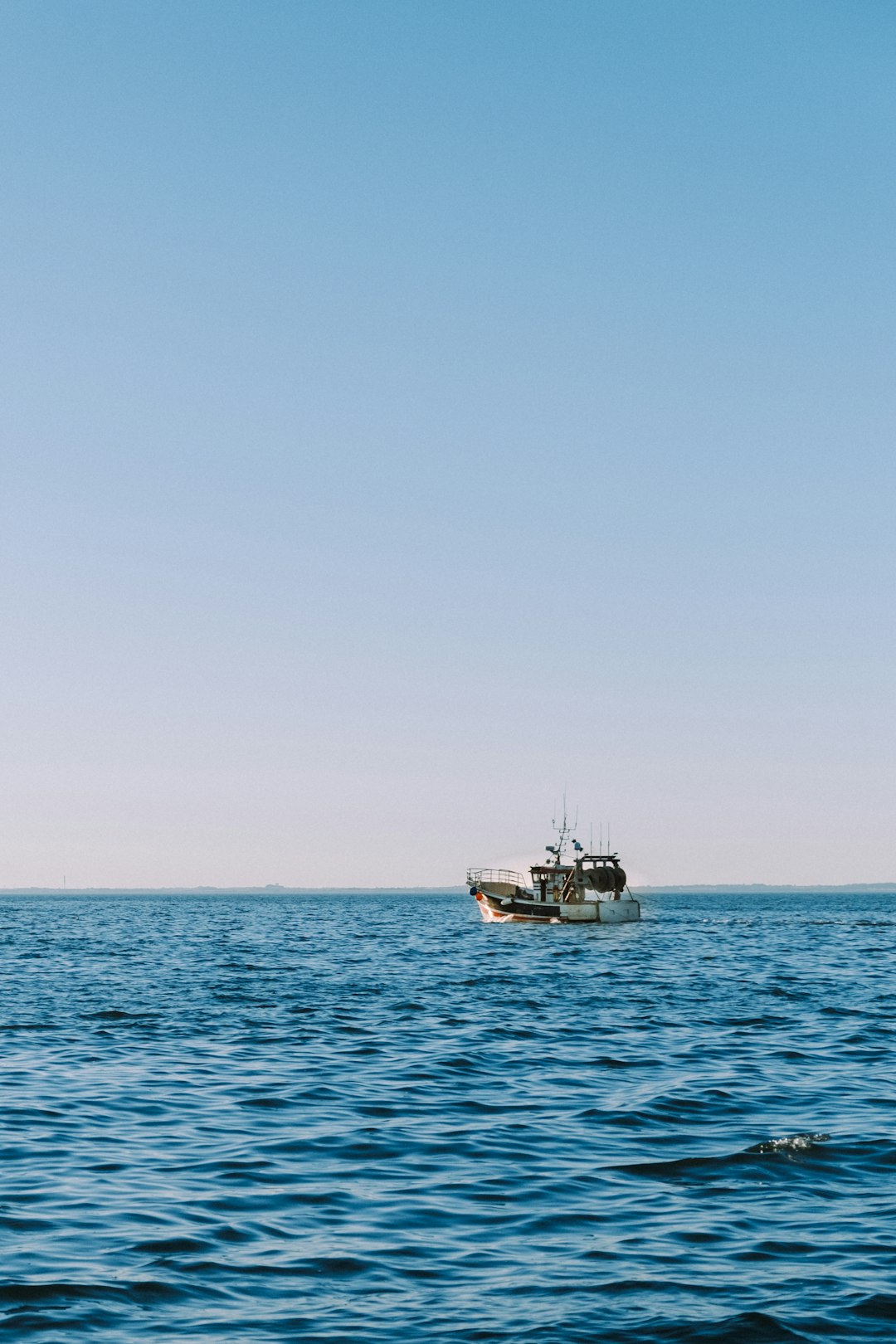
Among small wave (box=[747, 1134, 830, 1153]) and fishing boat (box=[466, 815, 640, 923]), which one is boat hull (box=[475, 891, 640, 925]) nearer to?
fishing boat (box=[466, 815, 640, 923])

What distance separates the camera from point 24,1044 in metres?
26.7

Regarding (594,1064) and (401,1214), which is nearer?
(401,1214)

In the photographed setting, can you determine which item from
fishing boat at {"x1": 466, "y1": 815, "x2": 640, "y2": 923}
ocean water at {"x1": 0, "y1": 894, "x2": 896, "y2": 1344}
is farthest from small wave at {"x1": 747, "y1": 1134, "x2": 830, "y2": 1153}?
fishing boat at {"x1": 466, "y1": 815, "x2": 640, "y2": 923}

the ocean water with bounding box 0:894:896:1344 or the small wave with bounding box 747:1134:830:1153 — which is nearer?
the ocean water with bounding box 0:894:896:1344

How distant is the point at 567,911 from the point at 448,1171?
73.6 meters

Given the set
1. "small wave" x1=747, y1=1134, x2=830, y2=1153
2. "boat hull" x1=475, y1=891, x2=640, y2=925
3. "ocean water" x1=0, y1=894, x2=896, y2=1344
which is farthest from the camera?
"boat hull" x1=475, y1=891, x2=640, y2=925

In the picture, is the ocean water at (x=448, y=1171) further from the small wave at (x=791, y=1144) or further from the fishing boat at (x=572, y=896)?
the fishing boat at (x=572, y=896)

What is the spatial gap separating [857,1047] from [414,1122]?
12.1 m

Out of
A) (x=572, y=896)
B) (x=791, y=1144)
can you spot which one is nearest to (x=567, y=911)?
(x=572, y=896)

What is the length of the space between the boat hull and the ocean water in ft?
170

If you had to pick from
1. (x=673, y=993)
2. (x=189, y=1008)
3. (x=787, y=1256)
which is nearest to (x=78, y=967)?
(x=189, y=1008)

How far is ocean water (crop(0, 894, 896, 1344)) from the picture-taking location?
34.4ft

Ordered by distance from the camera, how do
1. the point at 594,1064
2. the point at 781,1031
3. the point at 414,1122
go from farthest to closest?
1. the point at 781,1031
2. the point at 594,1064
3. the point at 414,1122

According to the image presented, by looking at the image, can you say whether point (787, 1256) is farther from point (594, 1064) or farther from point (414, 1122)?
point (594, 1064)
